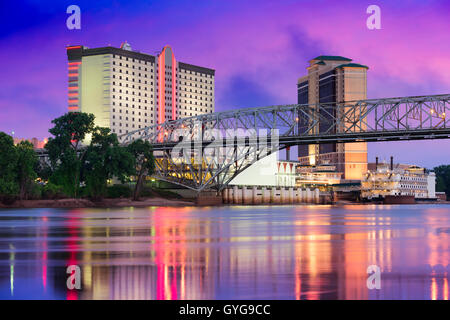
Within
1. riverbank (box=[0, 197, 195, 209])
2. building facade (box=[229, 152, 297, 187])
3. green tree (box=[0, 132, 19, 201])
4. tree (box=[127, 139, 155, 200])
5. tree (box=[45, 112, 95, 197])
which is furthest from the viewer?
building facade (box=[229, 152, 297, 187])

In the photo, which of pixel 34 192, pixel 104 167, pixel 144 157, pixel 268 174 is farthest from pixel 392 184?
pixel 34 192

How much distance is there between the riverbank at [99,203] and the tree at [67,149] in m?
4.51

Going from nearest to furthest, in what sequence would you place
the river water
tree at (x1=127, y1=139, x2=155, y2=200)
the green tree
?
1. the river water
2. the green tree
3. tree at (x1=127, y1=139, x2=155, y2=200)

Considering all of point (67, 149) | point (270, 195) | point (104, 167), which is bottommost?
point (270, 195)

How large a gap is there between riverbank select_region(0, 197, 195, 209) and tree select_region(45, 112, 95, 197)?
4509 mm

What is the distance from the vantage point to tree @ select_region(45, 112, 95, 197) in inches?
3735

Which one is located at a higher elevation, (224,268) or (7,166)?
(7,166)

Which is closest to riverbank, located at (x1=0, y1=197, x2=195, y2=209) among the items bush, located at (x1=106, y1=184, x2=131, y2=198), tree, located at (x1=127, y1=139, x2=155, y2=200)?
tree, located at (x1=127, y1=139, x2=155, y2=200)

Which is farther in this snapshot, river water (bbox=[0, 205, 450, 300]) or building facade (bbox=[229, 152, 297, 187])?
building facade (bbox=[229, 152, 297, 187])

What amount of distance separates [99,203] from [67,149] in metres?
12.0

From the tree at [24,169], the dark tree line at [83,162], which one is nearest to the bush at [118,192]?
the dark tree line at [83,162]

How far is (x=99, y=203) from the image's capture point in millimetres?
93750

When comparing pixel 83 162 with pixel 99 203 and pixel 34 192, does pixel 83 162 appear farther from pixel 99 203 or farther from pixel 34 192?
pixel 34 192

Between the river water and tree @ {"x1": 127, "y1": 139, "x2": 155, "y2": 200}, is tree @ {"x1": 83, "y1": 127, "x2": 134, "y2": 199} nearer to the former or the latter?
tree @ {"x1": 127, "y1": 139, "x2": 155, "y2": 200}
